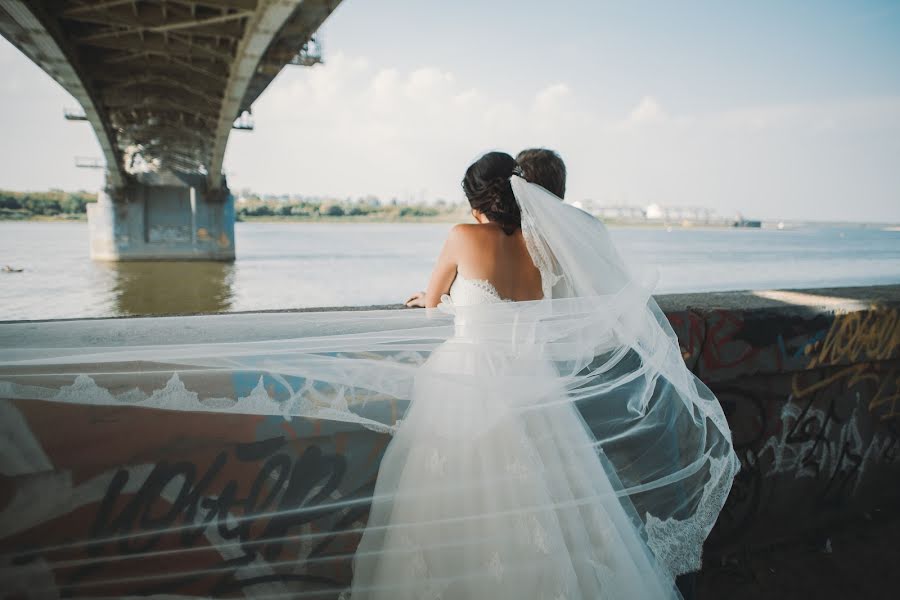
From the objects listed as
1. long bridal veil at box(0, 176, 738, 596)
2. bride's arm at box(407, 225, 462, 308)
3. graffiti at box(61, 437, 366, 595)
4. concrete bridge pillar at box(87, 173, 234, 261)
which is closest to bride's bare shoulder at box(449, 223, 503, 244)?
bride's arm at box(407, 225, 462, 308)

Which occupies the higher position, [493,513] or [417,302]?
[417,302]

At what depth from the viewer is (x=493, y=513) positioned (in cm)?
150

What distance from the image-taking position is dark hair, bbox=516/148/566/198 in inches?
79.3

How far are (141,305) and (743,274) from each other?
71.7ft

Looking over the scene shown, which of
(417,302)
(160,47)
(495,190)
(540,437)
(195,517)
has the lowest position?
(195,517)

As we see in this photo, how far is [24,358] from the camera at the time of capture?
1.39 meters

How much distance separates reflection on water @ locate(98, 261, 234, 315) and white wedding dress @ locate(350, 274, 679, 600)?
13872 millimetres

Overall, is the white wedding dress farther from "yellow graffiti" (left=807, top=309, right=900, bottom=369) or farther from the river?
the river

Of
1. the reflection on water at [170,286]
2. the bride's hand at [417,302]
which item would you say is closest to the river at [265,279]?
the reflection on water at [170,286]

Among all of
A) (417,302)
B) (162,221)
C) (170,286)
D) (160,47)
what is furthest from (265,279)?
(417,302)

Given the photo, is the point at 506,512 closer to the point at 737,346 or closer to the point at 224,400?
the point at 224,400

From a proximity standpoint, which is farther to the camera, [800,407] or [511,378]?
[800,407]

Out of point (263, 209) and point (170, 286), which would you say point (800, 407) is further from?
point (263, 209)

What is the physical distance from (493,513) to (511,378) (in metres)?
0.35
